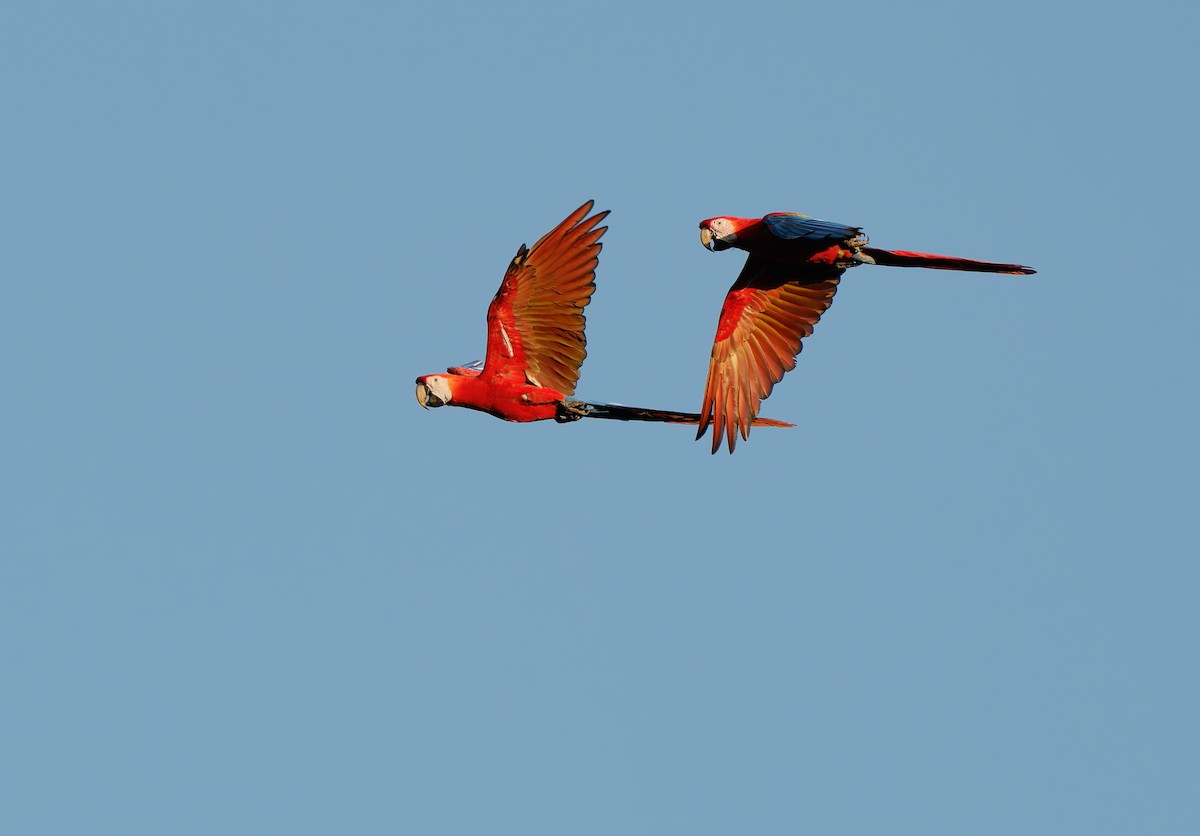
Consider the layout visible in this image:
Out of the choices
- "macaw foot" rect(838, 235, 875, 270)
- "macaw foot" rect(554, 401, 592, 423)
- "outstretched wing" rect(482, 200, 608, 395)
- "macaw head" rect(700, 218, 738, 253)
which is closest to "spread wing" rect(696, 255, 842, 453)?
"macaw foot" rect(838, 235, 875, 270)

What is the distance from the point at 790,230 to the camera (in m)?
14.1

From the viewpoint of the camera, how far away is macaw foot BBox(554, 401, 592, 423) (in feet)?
46.4

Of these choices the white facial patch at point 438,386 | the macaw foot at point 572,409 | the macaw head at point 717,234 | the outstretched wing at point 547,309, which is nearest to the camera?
the outstretched wing at point 547,309

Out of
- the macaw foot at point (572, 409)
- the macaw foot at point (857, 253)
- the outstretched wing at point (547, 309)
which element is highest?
the macaw foot at point (857, 253)

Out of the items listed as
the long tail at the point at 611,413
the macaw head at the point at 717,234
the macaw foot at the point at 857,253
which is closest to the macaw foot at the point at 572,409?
the long tail at the point at 611,413

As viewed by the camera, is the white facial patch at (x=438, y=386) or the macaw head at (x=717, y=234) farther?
the macaw head at (x=717, y=234)

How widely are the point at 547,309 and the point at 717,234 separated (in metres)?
1.81

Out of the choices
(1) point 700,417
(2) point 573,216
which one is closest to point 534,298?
(2) point 573,216

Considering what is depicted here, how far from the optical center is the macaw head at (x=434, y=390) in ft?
46.9

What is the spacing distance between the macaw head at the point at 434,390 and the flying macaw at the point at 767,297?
2.21 m

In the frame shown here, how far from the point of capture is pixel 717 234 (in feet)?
48.4

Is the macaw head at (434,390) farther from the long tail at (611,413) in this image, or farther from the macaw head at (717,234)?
the macaw head at (717,234)

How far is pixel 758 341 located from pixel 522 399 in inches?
89.6

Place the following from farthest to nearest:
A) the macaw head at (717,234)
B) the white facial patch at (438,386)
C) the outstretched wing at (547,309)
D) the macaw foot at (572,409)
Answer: the macaw head at (717,234), the white facial patch at (438,386), the macaw foot at (572,409), the outstretched wing at (547,309)
